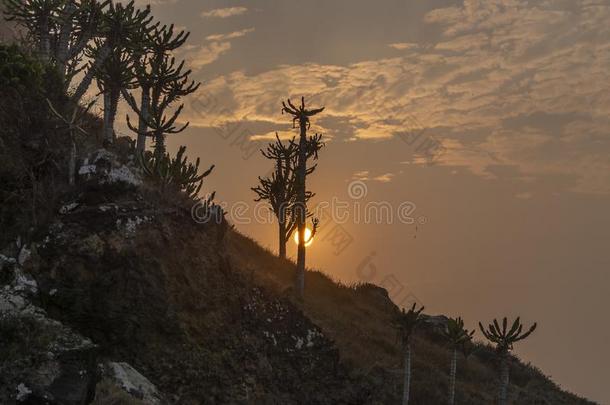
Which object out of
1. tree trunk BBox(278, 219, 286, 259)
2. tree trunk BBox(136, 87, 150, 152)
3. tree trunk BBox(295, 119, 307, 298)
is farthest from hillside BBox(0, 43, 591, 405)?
tree trunk BBox(278, 219, 286, 259)

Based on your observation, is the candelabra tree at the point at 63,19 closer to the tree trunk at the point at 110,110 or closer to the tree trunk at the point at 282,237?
the tree trunk at the point at 110,110

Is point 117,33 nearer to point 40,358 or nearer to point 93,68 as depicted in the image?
point 93,68

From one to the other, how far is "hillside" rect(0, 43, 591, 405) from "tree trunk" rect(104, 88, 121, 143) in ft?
19.4

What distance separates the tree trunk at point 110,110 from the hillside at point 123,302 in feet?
19.4

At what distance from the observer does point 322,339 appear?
14.4 meters

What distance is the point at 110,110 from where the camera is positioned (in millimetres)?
20266

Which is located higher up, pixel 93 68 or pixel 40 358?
pixel 93 68

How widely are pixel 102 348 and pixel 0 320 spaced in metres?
1.99

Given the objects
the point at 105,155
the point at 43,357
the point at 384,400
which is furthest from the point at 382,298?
the point at 43,357

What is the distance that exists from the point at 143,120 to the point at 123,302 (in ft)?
36.0

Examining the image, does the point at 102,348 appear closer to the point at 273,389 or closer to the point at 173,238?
the point at 173,238

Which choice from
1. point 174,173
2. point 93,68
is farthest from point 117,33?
point 174,173

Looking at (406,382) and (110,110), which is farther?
(110,110)

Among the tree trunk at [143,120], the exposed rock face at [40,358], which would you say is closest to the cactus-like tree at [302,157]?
the tree trunk at [143,120]
